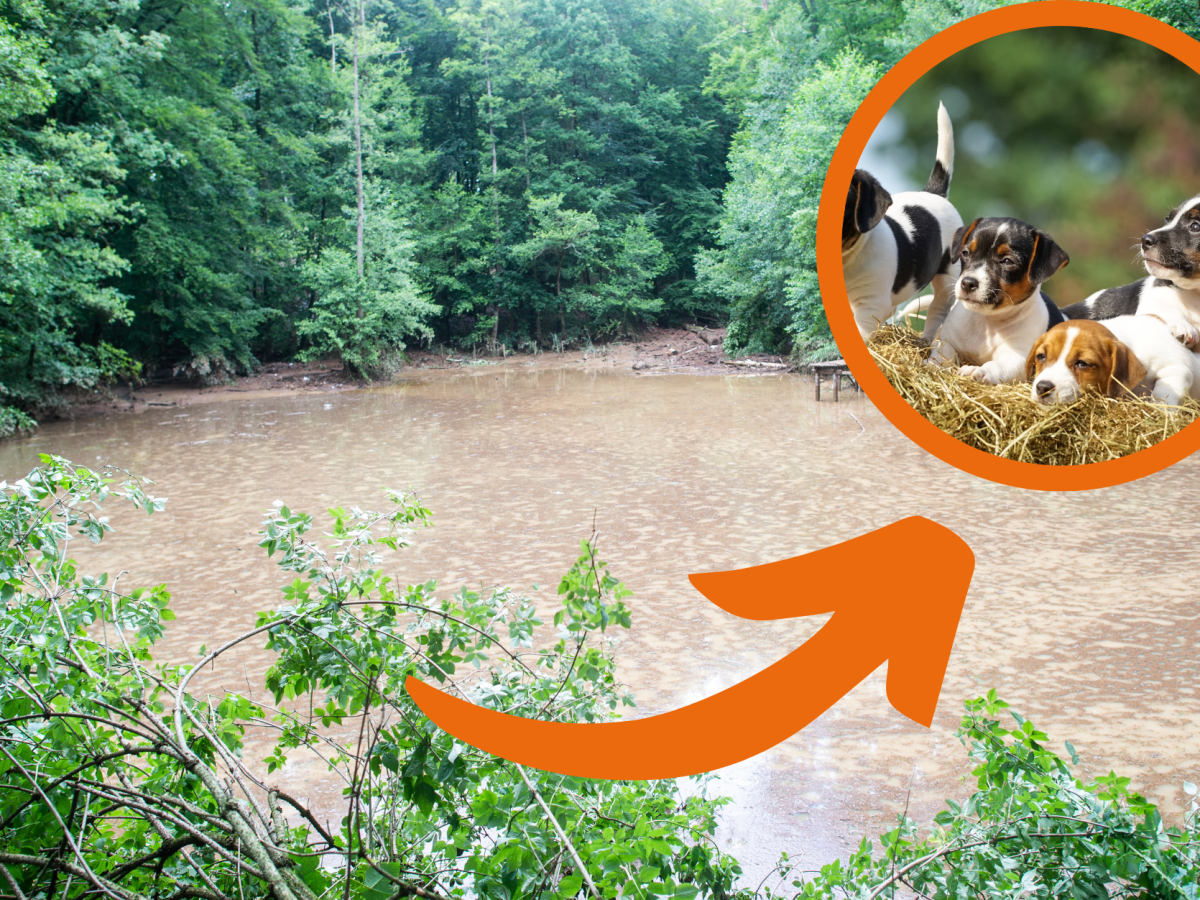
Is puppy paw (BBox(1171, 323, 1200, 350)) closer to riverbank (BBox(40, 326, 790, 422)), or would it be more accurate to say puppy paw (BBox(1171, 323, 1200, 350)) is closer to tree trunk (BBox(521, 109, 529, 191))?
riverbank (BBox(40, 326, 790, 422))

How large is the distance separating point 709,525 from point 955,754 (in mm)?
3993

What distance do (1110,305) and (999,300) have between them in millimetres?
92

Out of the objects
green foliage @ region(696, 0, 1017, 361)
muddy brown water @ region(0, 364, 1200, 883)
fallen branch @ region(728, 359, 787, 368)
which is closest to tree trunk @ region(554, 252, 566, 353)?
green foliage @ region(696, 0, 1017, 361)

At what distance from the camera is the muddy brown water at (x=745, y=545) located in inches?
152

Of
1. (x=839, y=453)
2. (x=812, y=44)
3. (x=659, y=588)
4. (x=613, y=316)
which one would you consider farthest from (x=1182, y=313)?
(x=613, y=316)

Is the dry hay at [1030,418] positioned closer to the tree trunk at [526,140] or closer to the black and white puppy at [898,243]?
the black and white puppy at [898,243]

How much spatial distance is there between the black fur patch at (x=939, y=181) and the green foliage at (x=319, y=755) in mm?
1050

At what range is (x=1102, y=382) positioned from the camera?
0.67 meters

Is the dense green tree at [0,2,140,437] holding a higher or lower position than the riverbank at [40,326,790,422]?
higher

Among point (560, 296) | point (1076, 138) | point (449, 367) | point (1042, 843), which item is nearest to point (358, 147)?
point (449, 367)

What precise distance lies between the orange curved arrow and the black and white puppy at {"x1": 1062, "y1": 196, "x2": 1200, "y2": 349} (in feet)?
1.26

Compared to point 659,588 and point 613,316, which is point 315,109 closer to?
point 613,316

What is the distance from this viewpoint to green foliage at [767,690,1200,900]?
4.23ft

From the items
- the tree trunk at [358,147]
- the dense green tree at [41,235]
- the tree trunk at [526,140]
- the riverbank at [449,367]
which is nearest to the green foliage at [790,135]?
the riverbank at [449,367]
